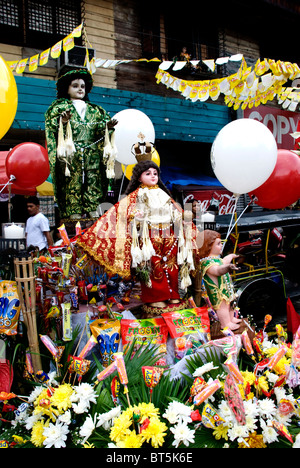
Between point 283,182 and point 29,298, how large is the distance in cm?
299

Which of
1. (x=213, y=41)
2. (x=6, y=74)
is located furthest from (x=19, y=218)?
(x=213, y=41)

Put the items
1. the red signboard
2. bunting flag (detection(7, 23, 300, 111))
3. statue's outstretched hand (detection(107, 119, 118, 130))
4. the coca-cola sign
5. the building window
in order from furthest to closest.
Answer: the red signboard < the coca-cola sign < the building window < bunting flag (detection(7, 23, 300, 111)) < statue's outstretched hand (detection(107, 119, 118, 130))

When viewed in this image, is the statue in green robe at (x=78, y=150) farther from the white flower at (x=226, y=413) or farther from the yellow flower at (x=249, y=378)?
the white flower at (x=226, y=413)

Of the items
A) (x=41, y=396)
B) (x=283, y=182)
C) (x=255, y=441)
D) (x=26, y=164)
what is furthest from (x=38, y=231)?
(x=255, y=441)

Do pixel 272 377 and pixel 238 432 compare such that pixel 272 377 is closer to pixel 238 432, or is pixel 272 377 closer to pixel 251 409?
pixel 251 409

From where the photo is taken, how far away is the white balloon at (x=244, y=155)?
3.45 m

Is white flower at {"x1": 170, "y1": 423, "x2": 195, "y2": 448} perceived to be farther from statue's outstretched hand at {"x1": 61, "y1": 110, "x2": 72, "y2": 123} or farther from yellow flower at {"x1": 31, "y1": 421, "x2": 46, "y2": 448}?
statue's outstretched hand at {"x1": 61, "y1": 110, "x2": 72, "y2": 123}

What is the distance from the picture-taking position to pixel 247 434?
6.79ft

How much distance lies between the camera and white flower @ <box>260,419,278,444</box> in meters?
2.11

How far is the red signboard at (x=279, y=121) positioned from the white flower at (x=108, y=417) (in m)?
9.03

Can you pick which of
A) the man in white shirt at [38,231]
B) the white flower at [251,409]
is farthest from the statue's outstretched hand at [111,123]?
the white flower at [251,409]

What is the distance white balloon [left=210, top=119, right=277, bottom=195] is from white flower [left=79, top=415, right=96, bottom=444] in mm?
2536

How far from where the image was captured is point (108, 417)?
6.72 ft

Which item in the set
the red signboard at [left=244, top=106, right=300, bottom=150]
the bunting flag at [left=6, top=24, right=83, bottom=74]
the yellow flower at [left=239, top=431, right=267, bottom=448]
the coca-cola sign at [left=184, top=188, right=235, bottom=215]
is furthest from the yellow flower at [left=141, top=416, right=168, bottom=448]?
the red signboard at [left=244, top=106, right=300, bottom=150]
